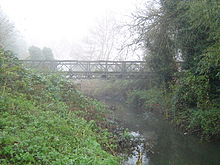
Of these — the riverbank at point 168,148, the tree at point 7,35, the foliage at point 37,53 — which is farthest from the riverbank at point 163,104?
the tree at point 7,35

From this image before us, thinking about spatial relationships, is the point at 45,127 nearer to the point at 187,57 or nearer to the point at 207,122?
the point at 207,122

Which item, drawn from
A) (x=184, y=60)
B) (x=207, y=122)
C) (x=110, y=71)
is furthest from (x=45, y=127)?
(x=110, y=71)

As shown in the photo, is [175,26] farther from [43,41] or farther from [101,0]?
[43,41]

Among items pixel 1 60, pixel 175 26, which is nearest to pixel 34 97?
pixel 1 60

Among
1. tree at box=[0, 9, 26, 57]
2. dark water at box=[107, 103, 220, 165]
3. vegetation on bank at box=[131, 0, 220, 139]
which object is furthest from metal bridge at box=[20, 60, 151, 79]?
dark water at box=[107, 103, 220, 165]

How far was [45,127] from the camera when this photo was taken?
604cm

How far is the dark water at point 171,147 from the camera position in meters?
7.57

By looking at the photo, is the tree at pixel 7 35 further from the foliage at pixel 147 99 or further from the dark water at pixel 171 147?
the foliage at pixel 147 99

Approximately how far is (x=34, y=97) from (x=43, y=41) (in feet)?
192

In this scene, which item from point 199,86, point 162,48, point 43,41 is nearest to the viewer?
point 199,86

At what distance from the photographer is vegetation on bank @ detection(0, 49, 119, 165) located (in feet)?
14.7

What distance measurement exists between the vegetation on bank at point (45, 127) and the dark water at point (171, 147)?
1483 mm

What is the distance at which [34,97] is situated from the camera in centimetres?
874

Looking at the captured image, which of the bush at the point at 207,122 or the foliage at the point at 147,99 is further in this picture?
the foliage at the point at 147,99
